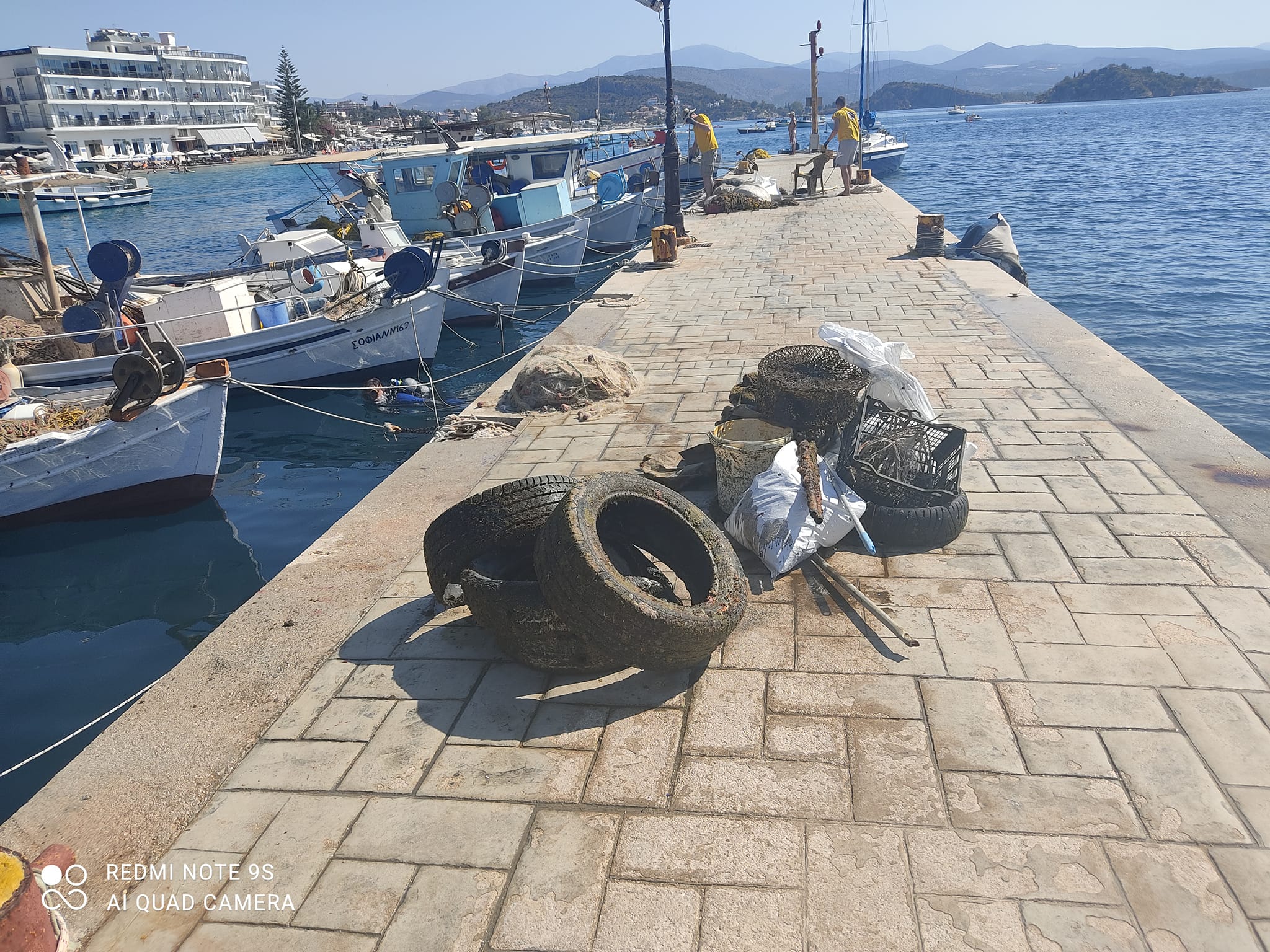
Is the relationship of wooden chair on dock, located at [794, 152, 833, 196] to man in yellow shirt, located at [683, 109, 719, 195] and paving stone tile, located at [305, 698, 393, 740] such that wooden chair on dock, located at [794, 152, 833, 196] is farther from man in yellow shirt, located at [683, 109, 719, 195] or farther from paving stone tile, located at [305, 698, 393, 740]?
paving stone tile, located at [305, 698, 393, 740]

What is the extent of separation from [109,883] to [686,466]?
12.8 feet

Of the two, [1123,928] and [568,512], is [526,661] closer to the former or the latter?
[568,512]

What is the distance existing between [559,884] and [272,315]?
35.5 feet

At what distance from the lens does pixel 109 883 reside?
2977 mm

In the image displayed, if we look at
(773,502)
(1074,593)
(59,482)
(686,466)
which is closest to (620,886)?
(773,502)

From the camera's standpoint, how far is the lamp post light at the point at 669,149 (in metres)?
14.5

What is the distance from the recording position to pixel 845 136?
66.5 feet

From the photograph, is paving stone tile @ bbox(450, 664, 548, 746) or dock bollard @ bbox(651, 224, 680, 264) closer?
paving stone tile @ bbox(450, 664, 548, 746)

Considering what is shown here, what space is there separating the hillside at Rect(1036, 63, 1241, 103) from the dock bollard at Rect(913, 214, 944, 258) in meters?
176

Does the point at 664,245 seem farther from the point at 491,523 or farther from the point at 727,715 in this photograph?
the point at 727,715

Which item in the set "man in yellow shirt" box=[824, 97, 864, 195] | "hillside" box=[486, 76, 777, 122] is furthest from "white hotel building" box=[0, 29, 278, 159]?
"man in yellow shirt" box=[824, 97, 864, 195]

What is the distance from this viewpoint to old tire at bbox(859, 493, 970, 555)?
4777mm

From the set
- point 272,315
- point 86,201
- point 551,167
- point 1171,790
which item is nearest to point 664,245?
point 272,315

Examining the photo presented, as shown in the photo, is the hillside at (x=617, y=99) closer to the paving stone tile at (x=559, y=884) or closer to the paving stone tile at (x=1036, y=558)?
the paving stone tile at (x=1036, y=558)
